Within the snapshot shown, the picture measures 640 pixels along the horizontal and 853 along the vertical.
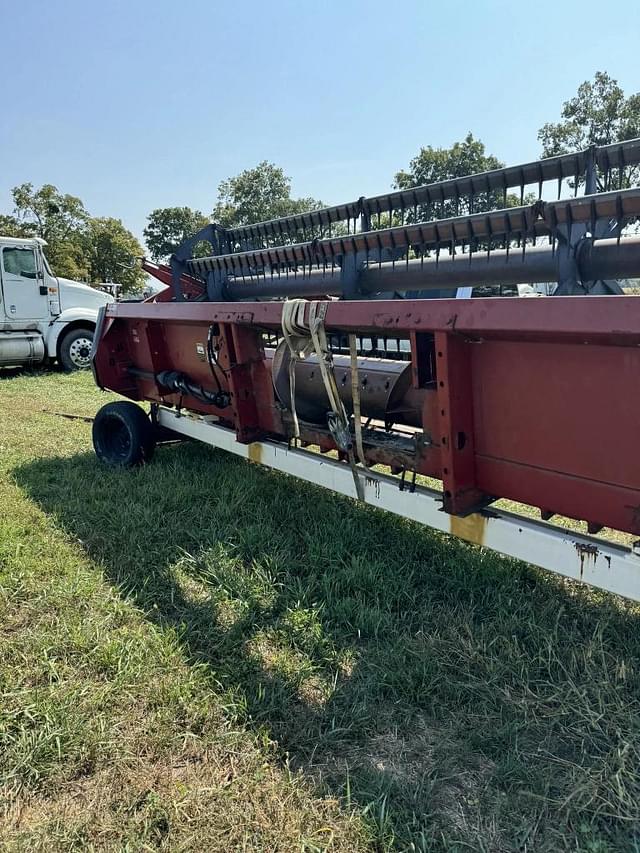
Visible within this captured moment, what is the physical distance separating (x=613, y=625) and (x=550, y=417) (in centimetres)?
98

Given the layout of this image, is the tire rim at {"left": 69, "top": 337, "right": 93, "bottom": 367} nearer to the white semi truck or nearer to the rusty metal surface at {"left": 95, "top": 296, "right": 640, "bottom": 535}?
the white semi truck

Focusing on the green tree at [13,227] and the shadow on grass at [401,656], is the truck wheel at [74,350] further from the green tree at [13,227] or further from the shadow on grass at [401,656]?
the green tree at [13,227]

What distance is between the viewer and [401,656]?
7.47 ft

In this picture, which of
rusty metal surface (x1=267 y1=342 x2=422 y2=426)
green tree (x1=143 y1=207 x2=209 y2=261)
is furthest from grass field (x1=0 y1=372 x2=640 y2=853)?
green tree (x1=143 y1=207 x2=209 y2=261)

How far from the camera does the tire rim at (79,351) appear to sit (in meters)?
11.7

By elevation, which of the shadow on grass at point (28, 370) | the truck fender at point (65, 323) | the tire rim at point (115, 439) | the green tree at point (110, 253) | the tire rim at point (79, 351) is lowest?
the tire rim at point (115, 439)

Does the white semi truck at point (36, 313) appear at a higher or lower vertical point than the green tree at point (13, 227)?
lower

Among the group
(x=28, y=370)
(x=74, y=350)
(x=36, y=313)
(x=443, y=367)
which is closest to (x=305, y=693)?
(x=443, y=367)

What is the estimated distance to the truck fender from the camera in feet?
37.6

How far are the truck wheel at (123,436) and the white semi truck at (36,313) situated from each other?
705cm

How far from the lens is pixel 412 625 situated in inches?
99.0

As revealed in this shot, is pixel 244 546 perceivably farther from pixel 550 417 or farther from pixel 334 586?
pixel 550 417

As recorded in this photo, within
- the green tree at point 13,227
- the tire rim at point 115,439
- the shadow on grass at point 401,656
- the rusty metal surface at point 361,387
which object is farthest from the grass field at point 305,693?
the green tree at point 13,227

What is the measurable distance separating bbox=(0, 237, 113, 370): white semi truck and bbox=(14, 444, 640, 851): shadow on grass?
869 cm
